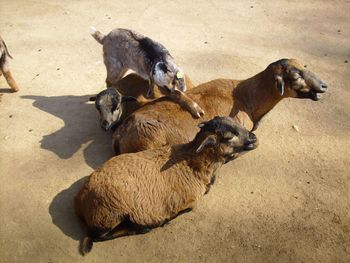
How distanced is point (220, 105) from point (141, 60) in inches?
78.5

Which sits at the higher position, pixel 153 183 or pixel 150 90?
pixel 150 90

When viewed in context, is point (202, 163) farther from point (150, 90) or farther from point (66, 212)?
point (150, 90)

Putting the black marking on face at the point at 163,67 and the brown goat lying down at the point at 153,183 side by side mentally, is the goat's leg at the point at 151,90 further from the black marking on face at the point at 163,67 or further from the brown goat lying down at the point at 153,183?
the brown goat lying down at the point at 153,183

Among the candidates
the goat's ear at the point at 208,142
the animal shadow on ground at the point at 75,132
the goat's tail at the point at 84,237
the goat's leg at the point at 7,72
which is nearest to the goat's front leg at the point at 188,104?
the goat's ear at the point at 208,142

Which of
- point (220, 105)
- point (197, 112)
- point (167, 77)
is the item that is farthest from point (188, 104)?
point (167, 77)

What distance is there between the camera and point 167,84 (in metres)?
6.92

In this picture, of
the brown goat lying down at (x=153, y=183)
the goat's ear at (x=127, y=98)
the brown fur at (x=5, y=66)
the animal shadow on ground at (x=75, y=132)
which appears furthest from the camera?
the brown fur at (x=5, y=66)

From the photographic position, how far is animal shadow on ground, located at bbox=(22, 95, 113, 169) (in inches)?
260

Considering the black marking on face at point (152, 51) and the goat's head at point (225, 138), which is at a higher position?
the black marking on face at point (152, 51)

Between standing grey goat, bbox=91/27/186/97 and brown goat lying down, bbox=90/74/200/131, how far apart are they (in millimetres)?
173

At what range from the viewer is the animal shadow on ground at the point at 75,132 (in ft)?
21.7

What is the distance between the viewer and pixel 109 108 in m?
6.55

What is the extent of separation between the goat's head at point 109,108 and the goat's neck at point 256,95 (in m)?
1.96

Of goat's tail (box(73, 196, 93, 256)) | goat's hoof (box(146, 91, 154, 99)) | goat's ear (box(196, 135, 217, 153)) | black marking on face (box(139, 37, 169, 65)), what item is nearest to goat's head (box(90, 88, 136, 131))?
goat's hoof (box(146, 91, 154, 99))
